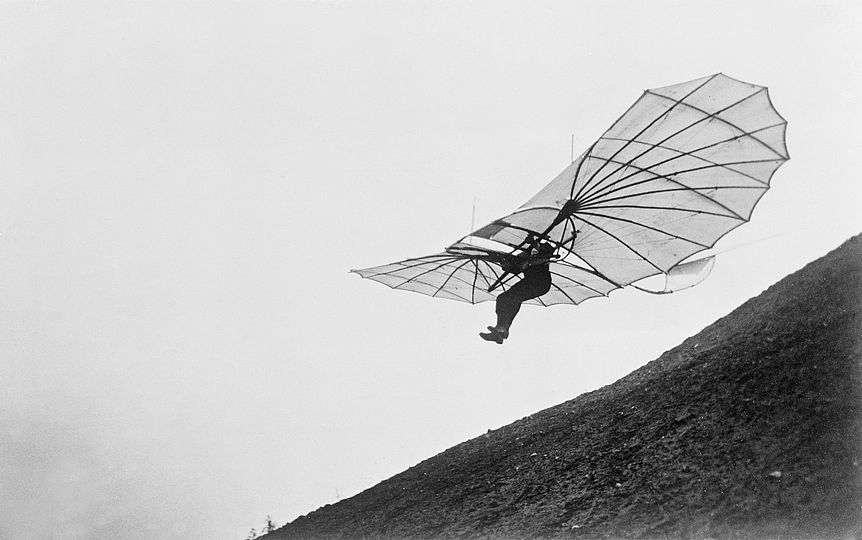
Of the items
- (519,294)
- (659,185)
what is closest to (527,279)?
(519,294)

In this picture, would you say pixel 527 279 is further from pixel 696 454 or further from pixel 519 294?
pixel 696 454

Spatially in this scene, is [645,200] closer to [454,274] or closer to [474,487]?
[454,274]

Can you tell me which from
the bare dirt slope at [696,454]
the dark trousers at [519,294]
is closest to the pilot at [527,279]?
the dark trousers at [519,294]

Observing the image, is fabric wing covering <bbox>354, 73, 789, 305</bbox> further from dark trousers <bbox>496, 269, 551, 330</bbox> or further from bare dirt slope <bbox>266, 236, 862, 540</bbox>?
bare dirt slope <bbox>266, 236, 862, 540</bbox>

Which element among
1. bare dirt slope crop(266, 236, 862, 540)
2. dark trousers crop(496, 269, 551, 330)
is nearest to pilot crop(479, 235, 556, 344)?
dark trousers crop(496, 269, 551, 330)

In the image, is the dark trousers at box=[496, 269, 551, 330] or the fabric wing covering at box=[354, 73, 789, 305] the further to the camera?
the dark trousers at box=[496, 269, 551, 330]

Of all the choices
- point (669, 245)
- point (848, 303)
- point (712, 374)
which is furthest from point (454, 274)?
point (848, 303)

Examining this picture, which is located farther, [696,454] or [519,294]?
[696,454]
